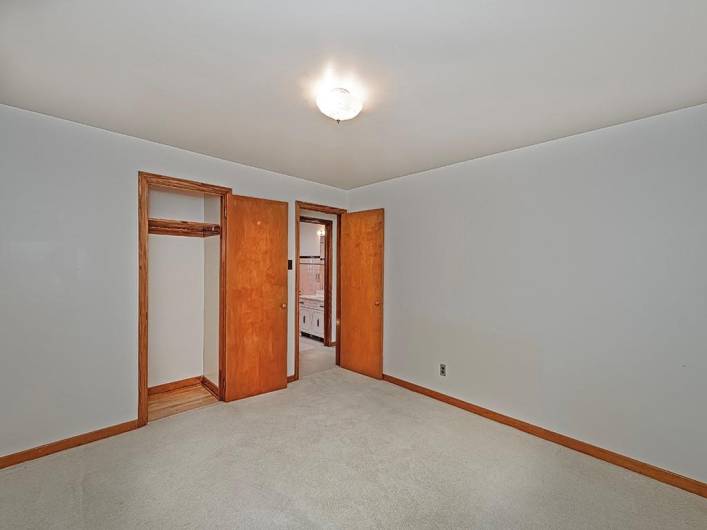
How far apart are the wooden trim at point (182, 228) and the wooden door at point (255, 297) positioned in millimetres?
314

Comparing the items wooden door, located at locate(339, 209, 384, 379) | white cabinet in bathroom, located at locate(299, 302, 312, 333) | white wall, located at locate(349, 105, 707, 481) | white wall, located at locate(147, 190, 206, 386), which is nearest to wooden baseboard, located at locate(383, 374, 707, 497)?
white wall, located at locate(349, 105, 707, 481)

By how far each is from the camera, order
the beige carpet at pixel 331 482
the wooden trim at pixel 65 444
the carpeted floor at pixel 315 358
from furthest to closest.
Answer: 1. the carpeted floor at pixel 315 358
2. the wooden trim at pixel 65 444
3. the beige carpet at pixel 331 482

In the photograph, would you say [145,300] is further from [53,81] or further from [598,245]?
[598,245]

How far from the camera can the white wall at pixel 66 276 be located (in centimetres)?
235

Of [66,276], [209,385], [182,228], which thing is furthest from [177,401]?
[182,228]

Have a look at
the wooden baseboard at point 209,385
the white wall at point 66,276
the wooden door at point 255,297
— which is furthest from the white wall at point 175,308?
the white wall at point 66,276

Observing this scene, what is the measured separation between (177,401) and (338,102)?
3.28 metres

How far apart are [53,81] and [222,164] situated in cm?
150

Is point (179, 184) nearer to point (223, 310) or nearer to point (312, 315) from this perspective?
point (223, 310)

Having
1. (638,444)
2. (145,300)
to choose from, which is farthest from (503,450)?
(145,300)

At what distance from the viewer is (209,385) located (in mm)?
3863

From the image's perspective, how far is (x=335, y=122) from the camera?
8.29 feet

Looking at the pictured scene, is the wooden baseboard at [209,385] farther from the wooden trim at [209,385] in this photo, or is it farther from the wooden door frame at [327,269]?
the wooden door frame at [327,269]

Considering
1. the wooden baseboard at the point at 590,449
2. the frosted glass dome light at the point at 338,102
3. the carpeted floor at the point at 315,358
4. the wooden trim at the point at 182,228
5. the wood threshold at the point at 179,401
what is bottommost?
the wood threshold at the point at 179,401
